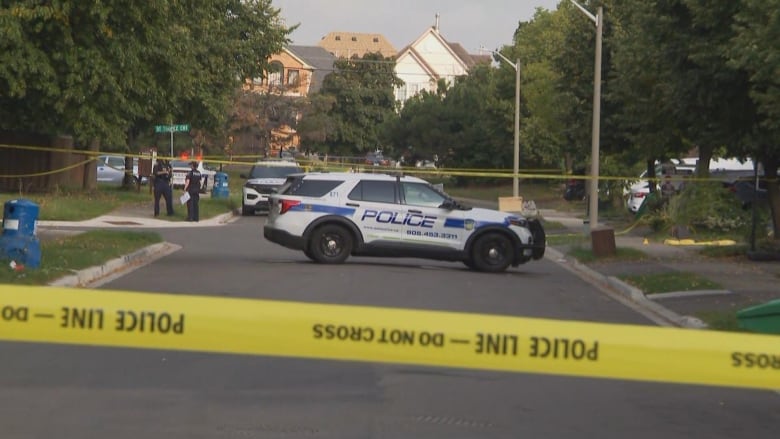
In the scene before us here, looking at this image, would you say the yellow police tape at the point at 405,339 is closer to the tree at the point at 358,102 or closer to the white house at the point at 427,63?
the tree at the point at 358,102

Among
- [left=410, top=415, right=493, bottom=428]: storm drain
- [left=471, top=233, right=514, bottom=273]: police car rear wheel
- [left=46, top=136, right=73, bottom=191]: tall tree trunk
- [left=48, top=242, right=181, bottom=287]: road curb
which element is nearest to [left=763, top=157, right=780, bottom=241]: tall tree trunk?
[left=471, top=233, right=514, bottom=273]: police car rear wheel

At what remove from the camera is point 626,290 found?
62.0ft

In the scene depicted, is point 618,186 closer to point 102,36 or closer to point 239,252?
point 239,252

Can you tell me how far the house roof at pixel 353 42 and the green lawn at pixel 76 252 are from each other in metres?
120

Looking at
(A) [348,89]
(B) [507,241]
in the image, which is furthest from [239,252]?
(A) [348,89]

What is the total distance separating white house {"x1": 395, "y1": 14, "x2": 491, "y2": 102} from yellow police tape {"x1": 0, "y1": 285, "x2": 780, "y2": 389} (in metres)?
114

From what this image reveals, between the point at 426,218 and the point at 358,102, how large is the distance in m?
72.2

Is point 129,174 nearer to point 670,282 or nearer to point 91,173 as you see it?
point 91,173

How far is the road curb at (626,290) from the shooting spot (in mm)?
14922

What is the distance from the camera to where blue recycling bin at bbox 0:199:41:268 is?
1664 cm

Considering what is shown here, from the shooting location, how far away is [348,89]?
93188 mm

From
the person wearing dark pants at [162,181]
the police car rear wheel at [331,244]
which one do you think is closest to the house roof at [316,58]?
the person wearing dark pants at [162,181]

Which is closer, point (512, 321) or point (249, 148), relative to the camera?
point (512, 321)

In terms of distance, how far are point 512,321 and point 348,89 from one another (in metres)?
88.6
